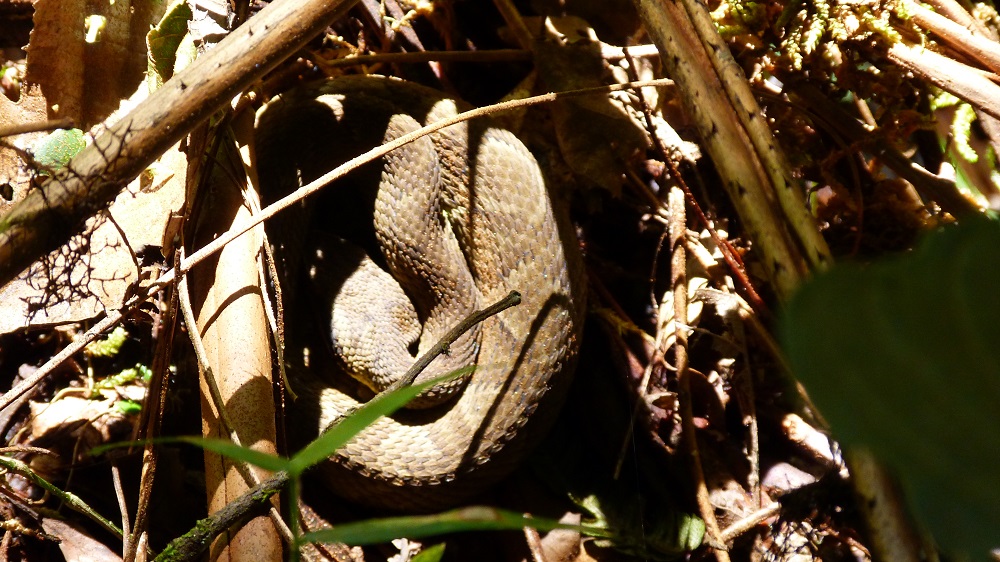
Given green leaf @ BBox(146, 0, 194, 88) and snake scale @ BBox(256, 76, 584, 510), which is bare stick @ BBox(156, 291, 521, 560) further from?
green leaf @ BBox(146, 0, 194, 88)

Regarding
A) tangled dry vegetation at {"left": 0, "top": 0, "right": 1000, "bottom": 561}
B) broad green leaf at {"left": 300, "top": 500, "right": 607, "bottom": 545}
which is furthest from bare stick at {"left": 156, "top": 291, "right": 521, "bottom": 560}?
broad green leaf at {"left": 300, "top": 500, "right": 607, "bottom": 545}

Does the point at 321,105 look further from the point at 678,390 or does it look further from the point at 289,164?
the point at 678,390

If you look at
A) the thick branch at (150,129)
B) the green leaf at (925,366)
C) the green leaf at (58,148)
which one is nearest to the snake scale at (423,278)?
the green leaf at (58,148)

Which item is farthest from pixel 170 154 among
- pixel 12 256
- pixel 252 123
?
pixel 12 256

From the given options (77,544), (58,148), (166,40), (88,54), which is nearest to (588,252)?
(166,40)

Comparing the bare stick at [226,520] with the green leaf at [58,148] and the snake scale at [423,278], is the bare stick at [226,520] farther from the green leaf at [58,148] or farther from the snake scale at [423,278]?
the green leaf at [58,148]

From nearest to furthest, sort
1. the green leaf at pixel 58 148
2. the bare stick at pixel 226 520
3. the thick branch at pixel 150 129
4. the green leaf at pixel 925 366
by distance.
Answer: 1. the green leaf at pixel 925 366
2. the thick branch at pixel 150 129
3. the bare stick at pixel 226 520
4. the green leaf at pixel 58 148

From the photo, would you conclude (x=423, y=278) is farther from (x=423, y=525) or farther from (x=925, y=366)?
(x=925, y=366)
